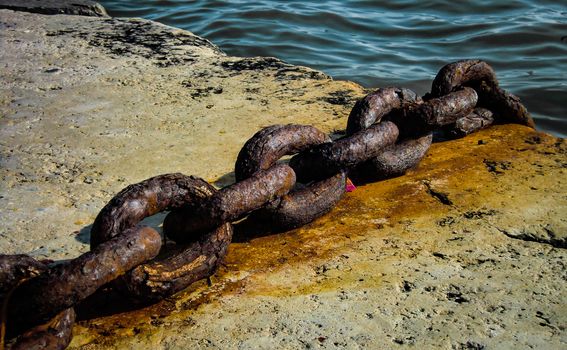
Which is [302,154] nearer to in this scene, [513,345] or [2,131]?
[513,345]

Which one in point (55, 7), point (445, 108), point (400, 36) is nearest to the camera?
point (445, 108)

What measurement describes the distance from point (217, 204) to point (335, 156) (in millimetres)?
680

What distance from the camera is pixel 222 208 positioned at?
2.64 metres

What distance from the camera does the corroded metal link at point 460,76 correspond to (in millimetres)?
3789

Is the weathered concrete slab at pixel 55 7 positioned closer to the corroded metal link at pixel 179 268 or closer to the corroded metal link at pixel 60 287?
the corroded metal link at pixel 179 268

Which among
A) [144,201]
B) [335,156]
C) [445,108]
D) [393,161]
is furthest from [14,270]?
[445,108]

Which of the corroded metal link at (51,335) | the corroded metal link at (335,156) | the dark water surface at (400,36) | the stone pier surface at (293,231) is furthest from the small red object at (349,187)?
the dark water surface at (400,36)

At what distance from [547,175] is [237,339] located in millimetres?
1892

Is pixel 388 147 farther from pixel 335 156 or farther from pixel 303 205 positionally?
pixel 303 205

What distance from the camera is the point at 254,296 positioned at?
8.50ft

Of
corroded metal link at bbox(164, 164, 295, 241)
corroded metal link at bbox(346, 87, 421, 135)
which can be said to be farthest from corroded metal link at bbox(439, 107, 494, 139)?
corroded metal link at bbox(164, 164, 295, 241)

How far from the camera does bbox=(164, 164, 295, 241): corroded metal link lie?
265 cm

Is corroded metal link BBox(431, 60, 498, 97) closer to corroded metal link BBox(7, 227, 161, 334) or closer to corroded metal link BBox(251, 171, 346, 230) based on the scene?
corroded metal link BBox(251, 171, 346, 230)

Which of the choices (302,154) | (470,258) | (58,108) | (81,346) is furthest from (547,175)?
(58,108)
